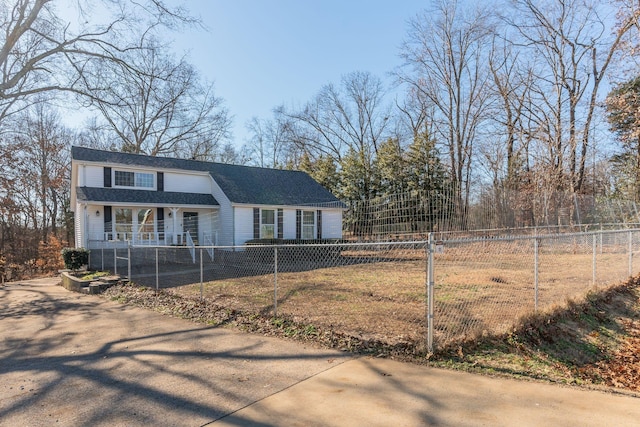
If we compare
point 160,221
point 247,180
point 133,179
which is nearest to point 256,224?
point 247,180

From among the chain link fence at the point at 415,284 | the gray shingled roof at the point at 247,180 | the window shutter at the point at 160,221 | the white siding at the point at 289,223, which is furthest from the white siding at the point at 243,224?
the window shutter at the point at 160,221

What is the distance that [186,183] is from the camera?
20.8 metres

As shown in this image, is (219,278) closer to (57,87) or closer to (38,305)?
(38,305)

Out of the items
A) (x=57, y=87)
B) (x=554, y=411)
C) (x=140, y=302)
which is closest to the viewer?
(x=554, y=411)

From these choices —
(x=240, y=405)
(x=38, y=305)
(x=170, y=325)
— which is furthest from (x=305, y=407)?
(x=38, y=305)

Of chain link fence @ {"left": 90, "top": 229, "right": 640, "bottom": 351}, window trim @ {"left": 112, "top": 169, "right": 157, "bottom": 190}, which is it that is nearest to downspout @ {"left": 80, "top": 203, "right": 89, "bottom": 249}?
chain link fence @ {"left": 90, "top": 229, "right": 640, "bottom": 351}

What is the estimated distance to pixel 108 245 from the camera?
1706cm

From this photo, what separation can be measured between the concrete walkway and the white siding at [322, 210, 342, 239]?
17.2 metres

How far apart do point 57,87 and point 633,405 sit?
19683 mm

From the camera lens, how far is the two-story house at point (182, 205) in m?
17.6

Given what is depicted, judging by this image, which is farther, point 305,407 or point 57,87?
point 57,87

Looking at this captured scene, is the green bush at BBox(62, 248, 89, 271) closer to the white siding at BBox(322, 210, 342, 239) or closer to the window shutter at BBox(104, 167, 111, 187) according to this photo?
the window shutter at BBox(104, 167, 111, 187)

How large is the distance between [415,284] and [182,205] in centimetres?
1381

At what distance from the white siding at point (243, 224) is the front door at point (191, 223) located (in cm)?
256
